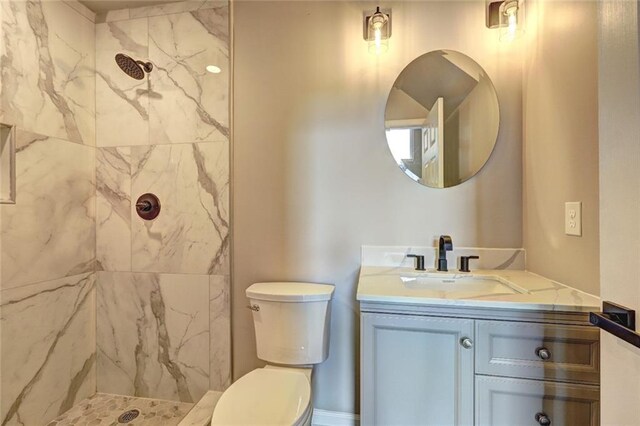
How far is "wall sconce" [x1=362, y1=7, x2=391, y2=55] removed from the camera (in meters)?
1.51

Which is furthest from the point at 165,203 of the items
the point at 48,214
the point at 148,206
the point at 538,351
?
the point at 538,351

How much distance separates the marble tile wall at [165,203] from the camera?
5.73 ft

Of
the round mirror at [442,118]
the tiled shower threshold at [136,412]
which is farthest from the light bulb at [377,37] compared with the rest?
the tiled shower threshold at [136,412]

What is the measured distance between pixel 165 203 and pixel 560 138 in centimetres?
200

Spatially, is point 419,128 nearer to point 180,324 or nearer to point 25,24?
point 180,324

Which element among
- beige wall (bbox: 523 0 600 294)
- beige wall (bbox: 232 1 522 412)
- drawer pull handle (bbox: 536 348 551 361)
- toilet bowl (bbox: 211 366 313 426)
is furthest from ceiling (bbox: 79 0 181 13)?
drawer pull handle (bbox: 536 348 551 361)

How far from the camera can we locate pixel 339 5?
5.29 ft

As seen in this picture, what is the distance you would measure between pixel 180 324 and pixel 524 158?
2.08 m

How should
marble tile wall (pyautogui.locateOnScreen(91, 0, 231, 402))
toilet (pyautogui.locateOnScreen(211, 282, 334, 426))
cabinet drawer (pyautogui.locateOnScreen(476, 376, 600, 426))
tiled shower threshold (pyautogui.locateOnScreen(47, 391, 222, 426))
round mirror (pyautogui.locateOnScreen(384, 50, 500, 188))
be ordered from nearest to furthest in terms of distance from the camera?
1. cabinet drawer (pyautogui.locateOnScreen(476, 376, 600, 426))
2. toilet (pyautogui.locateOnScreen(211, 282, 334, 426))
3. round mirror (pyautogui.locateOnScreen(384, 50, 500, 188))
4. tiled shower threshold (pyautogui.locateOnScreen(47, 391, 222, 426))
5. marble tile wall (pyautogui.locateOnScreen(91, 0, 231, 402))

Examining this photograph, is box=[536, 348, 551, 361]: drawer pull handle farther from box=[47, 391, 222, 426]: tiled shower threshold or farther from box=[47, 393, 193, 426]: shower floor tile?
box=[47, 393, 193, 426]: shower floor tile

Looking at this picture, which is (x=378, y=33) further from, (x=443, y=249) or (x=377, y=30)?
(x=443, y=249)

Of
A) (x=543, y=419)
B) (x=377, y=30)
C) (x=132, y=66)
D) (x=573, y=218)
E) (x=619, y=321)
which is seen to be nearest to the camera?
(x=619, y=321)

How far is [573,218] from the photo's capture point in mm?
1150

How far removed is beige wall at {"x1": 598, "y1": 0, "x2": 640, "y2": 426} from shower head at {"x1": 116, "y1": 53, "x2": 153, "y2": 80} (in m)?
1.94
